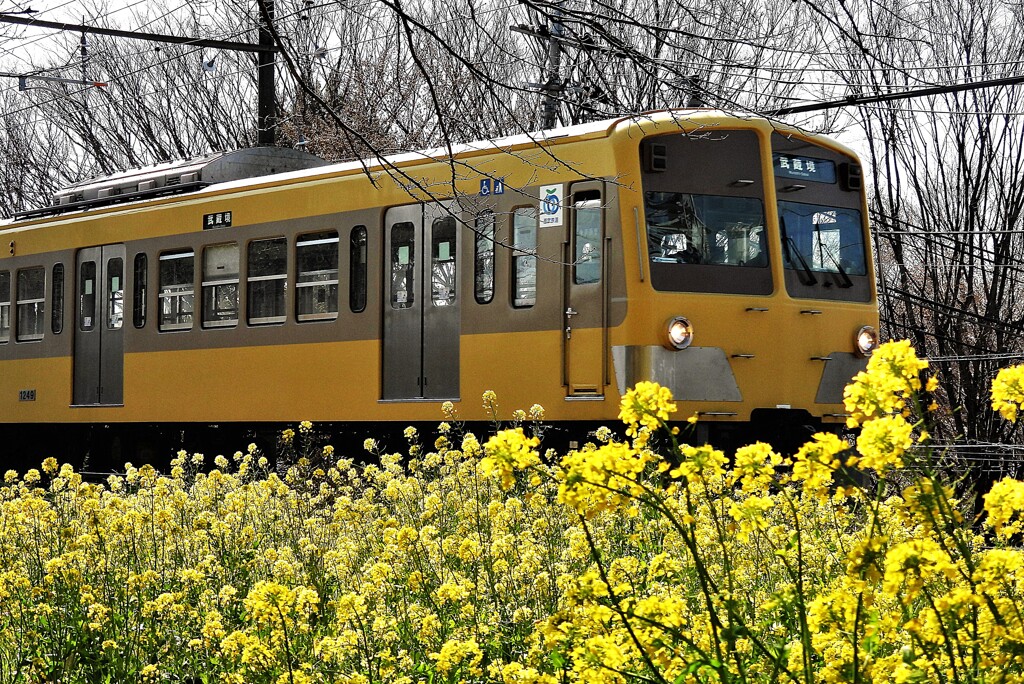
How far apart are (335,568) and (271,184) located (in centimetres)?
774

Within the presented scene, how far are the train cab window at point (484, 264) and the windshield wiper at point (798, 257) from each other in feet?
7.45

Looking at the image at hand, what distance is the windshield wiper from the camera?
10.9m

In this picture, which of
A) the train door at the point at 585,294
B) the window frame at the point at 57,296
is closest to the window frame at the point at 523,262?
the train door at the point at 585,294

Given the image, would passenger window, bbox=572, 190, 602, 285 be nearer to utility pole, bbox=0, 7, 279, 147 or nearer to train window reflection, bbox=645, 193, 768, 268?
train window reflection, bbox=645, 193, 768, 268

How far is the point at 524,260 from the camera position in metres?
10.7

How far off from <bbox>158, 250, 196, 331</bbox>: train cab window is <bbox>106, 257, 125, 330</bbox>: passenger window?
71cm

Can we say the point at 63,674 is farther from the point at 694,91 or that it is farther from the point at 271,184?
the point at 271,184

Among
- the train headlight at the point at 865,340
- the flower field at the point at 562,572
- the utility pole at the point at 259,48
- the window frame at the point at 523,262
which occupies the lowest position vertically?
the flower field at the point at 562,572

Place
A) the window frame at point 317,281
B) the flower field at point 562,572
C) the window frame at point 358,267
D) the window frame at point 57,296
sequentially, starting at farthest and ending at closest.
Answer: the window frame at point 57,296 → the window frame at point 317,281 → the window frame at point 358,267 → the flower field at point 562,572

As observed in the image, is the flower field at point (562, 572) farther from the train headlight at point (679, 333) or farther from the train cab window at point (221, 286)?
the train cab window at point (221, 286)

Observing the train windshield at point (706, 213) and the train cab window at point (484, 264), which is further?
the train cab window at point (484, 264)

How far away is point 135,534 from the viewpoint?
653cm

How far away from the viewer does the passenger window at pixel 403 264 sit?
11500mm

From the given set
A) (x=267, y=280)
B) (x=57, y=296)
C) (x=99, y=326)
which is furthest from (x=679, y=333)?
(x=57, y=296)
